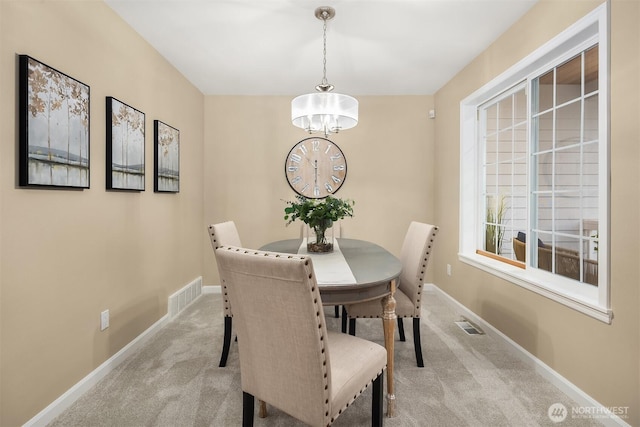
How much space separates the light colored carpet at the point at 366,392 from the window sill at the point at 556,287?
533 millimetres

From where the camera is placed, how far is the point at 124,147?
2.31m

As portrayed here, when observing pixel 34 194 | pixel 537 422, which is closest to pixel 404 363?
pixel 537 422

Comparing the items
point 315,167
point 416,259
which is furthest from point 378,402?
point 315,167

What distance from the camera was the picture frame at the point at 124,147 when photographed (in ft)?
6.99

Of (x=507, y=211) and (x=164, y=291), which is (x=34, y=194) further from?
(x=507, y=211)

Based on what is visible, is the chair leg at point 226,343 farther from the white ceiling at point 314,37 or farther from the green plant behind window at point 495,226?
the green plant behind window at point 495,226

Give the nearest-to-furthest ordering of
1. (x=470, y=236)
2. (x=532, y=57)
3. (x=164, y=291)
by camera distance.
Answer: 1. (x=532, y=57)
2. (x=164, y=291)
3. (x=470, y=236)

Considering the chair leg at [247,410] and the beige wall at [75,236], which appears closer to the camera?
the chair leg at [247,410]

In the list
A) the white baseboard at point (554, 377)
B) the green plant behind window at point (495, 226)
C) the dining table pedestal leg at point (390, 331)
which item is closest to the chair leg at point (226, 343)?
the dining table pedestal leg at point (390, 331)

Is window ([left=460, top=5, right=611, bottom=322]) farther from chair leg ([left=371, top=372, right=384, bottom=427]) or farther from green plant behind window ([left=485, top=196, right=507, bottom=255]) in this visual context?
chair leg ([left=371, top=372, right=384, bottom=427])

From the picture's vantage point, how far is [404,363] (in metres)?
2.20

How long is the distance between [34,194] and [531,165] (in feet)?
10.0

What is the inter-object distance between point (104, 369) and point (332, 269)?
163cm

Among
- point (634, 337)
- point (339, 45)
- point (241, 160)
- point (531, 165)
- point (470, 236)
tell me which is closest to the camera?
point (634, 337)
